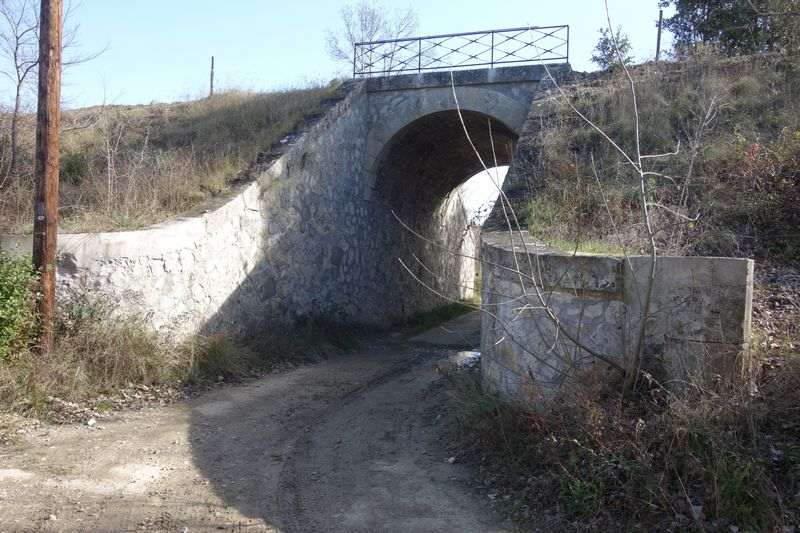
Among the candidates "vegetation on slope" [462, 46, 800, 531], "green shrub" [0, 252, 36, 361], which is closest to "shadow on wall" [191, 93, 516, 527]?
"vegetation on slope" [462, 46, 800, 531]

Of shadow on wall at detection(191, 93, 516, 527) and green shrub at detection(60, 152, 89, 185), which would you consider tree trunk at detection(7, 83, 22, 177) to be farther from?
shadow on wall at detection(191, 93, 516, 527)

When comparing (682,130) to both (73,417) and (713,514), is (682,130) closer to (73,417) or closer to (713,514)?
(713,514)

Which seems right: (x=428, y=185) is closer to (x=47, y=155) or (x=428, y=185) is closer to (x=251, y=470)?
(x=47, y=155)

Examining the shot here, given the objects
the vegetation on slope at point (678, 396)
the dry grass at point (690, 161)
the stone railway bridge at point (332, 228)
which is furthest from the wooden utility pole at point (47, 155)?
the dry grass at point (690, 161)

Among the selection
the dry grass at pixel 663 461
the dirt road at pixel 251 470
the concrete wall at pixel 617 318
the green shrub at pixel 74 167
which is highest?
the green shrub at pixel 74 167

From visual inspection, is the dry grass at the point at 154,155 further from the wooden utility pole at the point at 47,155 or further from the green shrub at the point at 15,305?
the green shrub at the point at 15,305

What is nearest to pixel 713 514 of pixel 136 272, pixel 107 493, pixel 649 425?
pixel 649 425

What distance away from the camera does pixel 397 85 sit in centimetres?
1336

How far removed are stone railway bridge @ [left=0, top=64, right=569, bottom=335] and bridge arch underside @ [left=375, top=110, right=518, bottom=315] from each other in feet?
0.16

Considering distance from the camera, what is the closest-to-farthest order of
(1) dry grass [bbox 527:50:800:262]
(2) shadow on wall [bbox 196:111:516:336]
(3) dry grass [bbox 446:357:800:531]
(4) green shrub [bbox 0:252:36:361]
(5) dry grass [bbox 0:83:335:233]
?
(3) dry grass [bbox 446:357:800:531], (1) dry grass [bbox 527:50:800:262], (4) green shrub [bbox 0:252:36:361], (5) dry grass [bbox 0:83:335:233], (2) shadow on wall [bbox 196:111:516:336]

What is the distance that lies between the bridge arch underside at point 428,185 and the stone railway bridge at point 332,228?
49 millimetres

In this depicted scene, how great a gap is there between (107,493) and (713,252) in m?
5.81

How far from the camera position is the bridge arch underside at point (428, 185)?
13.8 meters

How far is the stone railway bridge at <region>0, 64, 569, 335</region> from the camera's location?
26.8 feet
